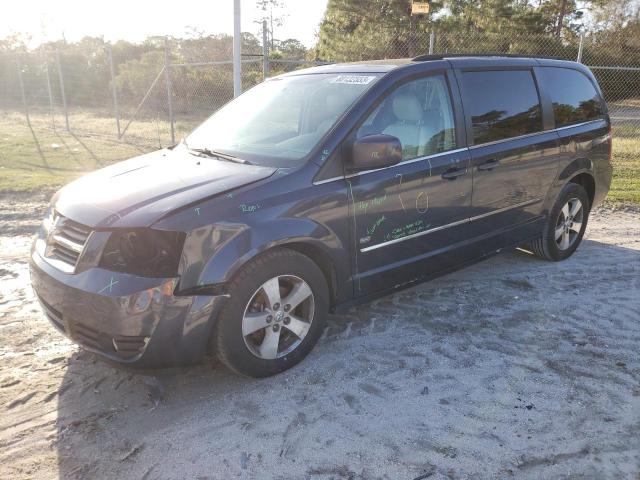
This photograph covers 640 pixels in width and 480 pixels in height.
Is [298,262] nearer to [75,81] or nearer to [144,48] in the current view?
[75,81]

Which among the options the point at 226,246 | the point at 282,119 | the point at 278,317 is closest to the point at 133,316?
the point at 226,246

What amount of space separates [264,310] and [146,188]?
0.99 meters

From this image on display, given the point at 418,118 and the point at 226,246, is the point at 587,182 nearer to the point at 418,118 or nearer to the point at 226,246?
the point at 418,118

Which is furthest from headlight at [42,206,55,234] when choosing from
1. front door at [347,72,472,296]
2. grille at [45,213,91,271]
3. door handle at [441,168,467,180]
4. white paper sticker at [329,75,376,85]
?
door handle at [441,168,467,180]

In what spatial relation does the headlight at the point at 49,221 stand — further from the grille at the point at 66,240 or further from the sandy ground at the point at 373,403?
the sandy ground at the point at 373,403

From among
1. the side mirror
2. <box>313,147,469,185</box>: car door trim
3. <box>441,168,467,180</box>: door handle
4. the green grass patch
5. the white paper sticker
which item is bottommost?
the green grass patch

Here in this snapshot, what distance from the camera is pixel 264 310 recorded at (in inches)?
126

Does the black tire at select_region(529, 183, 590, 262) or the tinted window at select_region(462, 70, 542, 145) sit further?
the black tire at select_region(529, 183, 590, 262)

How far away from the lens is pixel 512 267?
17.4 ft

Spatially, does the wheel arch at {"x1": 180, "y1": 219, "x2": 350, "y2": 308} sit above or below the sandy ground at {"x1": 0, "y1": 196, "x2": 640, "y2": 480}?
above

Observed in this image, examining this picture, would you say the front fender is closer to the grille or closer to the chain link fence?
the grille

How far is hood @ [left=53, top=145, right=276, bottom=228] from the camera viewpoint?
2963 millimetres

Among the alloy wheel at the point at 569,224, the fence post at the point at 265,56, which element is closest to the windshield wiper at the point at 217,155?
the alloy wheel at the point at 569,224

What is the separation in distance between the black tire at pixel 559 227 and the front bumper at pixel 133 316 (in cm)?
352
